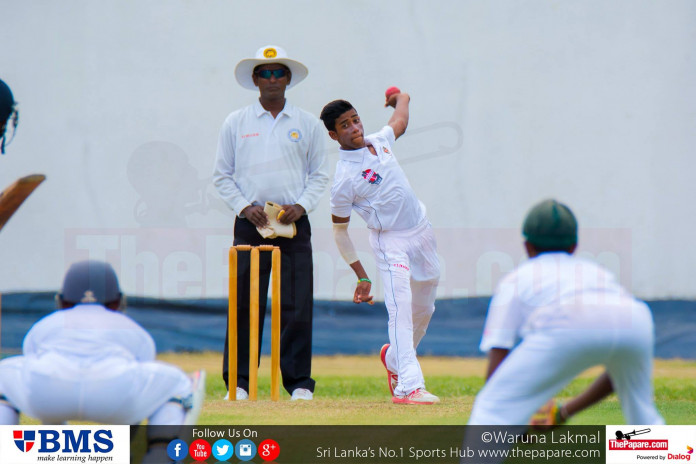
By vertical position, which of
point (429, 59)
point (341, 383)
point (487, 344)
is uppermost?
point (429, 59)

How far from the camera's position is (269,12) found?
6207 millimetres

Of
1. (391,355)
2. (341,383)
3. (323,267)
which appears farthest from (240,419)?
(323,267)

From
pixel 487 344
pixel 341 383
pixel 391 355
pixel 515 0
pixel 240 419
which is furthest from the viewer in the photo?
pixel 515 0

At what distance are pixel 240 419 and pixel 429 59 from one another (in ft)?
11.0

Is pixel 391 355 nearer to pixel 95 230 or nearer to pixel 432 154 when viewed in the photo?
pixel 432 154

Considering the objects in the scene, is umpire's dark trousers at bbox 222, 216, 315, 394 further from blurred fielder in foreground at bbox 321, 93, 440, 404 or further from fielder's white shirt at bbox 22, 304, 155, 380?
fielder's white shirt at bbox 22, 304, 155, 380

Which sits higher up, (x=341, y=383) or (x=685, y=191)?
(x=685, y=191)

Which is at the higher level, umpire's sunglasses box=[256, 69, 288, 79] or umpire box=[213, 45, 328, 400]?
umpire's sunglasses box=[256, 69, 288, 79]

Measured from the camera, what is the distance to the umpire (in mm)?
4461

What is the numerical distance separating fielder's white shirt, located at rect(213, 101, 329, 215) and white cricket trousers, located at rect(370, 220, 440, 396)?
0.42m

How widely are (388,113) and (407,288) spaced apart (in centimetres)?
211

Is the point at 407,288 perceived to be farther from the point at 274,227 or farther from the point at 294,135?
the point at 294,135

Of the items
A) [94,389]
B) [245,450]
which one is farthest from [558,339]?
[94,389]

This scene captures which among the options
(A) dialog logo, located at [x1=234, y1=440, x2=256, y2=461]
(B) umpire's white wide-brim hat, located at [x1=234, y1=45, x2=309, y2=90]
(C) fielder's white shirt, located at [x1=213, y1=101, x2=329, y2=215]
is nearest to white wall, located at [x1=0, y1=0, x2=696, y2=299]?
(B) umpire's white wide-brim hat, located at [x1=234, y1=45, x2=309, y2=90]
